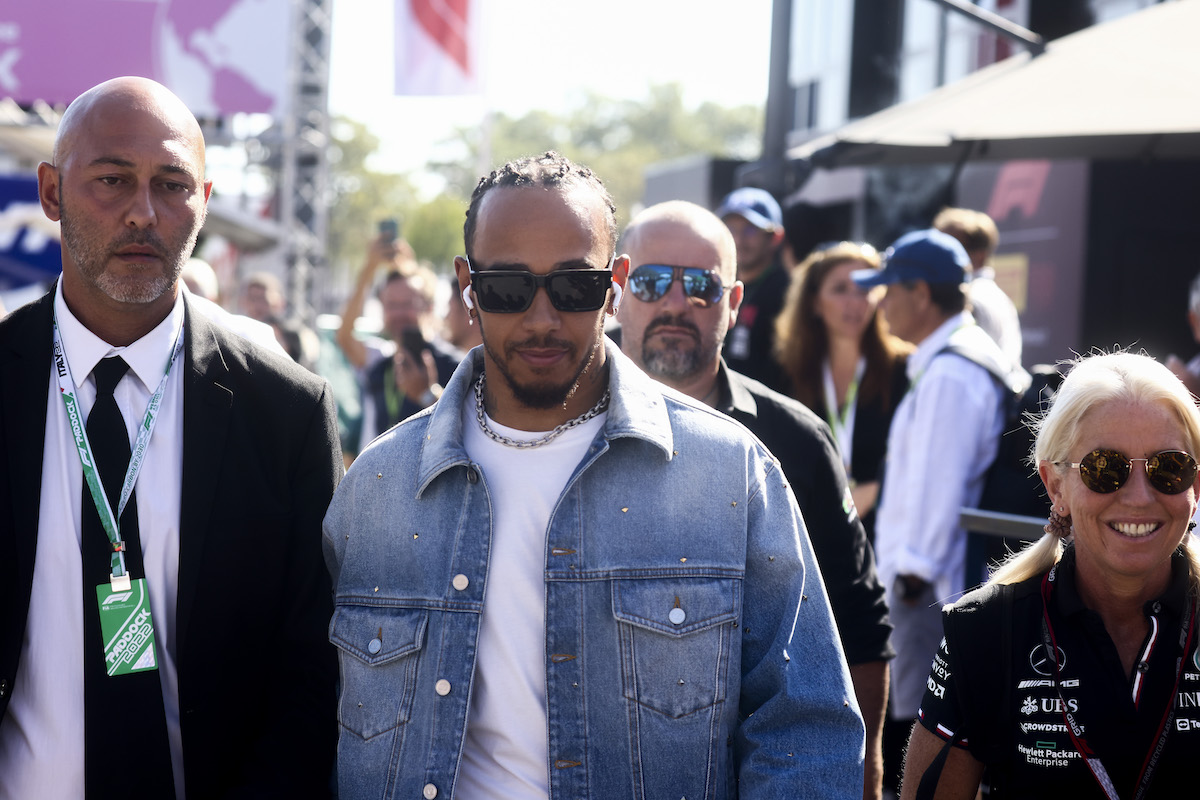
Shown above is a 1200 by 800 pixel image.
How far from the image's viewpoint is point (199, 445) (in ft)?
8.65

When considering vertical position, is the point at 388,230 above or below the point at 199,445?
above

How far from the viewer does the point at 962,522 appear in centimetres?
409

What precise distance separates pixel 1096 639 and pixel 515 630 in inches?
50.3

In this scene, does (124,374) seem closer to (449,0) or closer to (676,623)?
(676,623)

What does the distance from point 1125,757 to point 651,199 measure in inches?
537

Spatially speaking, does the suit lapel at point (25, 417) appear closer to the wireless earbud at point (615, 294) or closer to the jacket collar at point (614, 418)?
the jacket collar at point (614, 418)

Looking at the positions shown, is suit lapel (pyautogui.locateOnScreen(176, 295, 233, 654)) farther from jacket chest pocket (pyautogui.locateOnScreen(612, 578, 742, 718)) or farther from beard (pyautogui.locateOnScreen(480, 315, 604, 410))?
jacket chest pocket (pyautogui.locateOnScreen(612, 578, 742, 718))

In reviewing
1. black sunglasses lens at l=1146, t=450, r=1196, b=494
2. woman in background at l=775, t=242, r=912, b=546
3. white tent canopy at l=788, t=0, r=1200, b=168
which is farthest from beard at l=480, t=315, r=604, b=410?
woman in background at l=775, t=242, r=912, b=546

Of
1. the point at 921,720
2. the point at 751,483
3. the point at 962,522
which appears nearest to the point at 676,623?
the point at 751,483

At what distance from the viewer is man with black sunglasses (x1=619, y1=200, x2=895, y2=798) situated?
131 inches

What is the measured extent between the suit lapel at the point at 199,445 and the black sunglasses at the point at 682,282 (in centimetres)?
134

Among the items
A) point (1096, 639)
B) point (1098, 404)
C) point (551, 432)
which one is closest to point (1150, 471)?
point (1098, 404)

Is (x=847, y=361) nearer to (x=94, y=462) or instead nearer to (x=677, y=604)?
(x=677, y=604)

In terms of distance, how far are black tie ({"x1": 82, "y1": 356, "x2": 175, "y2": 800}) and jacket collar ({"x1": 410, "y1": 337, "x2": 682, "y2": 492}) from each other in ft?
2.07
